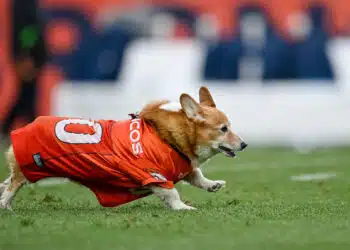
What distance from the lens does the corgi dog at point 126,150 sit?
7805 mm

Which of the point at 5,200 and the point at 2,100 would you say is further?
the point at 2,100

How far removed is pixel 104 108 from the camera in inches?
636

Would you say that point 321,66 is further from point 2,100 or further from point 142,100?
point 2,100

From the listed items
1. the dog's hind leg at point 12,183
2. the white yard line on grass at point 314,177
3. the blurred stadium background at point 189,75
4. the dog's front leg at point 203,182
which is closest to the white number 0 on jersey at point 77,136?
the dog's hind leg at point 12,183

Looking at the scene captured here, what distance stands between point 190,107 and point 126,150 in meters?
0.63

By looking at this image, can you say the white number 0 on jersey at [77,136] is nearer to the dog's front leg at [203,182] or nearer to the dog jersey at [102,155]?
the dog jersey at [102,155]

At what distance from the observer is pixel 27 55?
631 inches

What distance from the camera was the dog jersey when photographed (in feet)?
25.6

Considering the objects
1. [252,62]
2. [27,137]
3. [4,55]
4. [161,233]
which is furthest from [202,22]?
[161,233]

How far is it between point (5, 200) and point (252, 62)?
29.0 feet

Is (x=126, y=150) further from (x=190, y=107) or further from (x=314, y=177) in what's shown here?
(x=314, y=177)

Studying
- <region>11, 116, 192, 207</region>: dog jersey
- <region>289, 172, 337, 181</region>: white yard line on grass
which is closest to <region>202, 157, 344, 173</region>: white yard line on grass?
<region>289, 172, 337, 181</region>: white yard line on grass

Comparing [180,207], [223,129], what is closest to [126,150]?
[180,207]

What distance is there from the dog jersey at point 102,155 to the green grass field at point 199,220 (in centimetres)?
22
